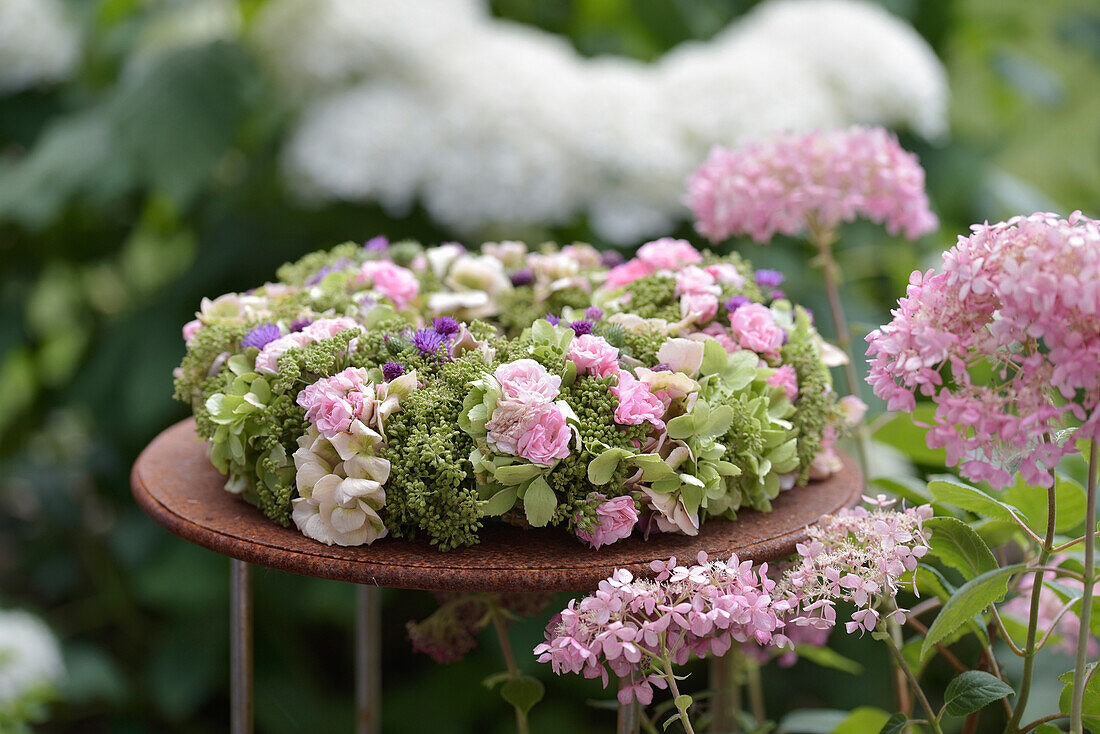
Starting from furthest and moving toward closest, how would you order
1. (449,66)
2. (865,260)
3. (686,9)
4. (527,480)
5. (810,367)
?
(686,9) < (865,260) < (449,66) < (810,367) < (527,480)

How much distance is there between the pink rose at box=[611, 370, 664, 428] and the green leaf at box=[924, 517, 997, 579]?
0.22 metres

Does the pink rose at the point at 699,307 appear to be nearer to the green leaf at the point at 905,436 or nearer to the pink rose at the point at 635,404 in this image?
the pink rose at the point at 635,404

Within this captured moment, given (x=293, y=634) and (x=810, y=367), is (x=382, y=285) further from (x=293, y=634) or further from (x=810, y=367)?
(x=293, y=634)

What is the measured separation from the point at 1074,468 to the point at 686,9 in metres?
1.18

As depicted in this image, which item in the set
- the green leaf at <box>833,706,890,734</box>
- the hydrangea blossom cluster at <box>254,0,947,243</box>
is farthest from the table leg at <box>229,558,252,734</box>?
the hydrangea blossom cluster at <box>254,0,947,243</box>

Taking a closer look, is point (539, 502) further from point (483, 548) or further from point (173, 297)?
point (173, 297)

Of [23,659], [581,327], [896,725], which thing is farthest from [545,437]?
[23,659]

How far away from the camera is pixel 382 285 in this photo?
3.10 ft

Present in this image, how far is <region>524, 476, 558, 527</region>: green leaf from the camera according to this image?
0.68 m

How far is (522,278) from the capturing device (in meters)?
1.01

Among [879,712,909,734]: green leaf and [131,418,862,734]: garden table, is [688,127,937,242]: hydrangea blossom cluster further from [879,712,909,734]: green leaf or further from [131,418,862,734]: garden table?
[879,712,909,734]: green leaf

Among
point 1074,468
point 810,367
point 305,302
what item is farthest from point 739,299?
point 1074,468

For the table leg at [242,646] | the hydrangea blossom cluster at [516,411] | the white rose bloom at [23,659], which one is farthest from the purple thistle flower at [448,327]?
the white rose bloom at [23,659]

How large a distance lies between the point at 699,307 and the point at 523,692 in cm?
35
